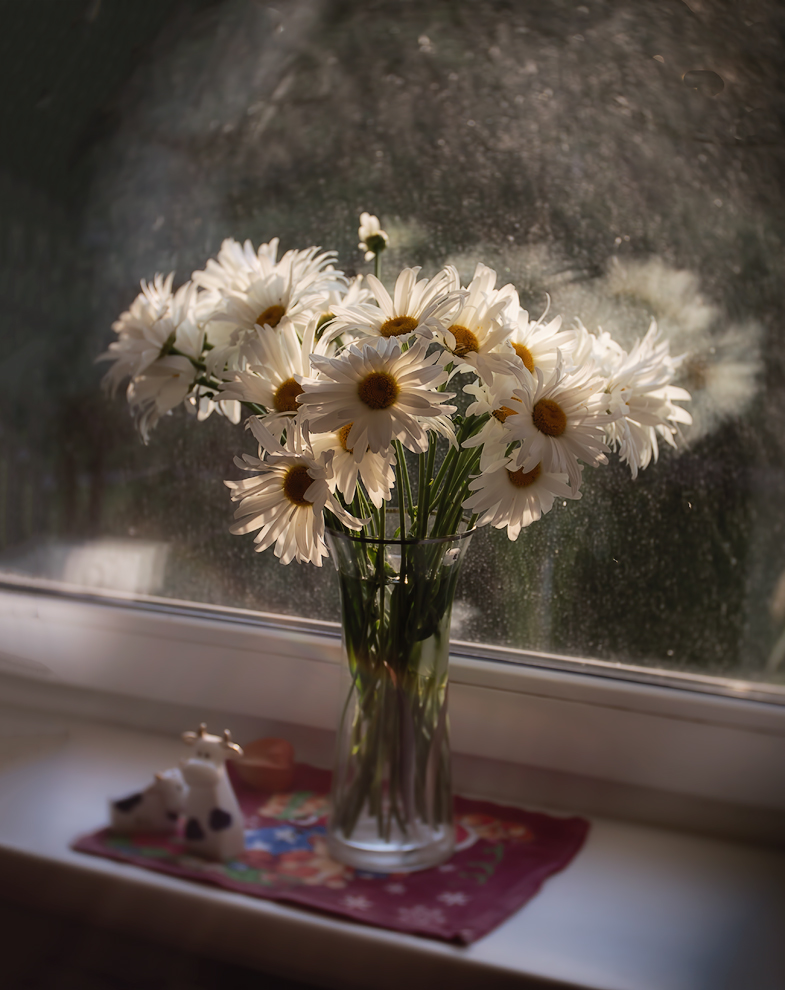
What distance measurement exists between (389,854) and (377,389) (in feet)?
1.20

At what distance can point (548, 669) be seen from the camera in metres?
0.80

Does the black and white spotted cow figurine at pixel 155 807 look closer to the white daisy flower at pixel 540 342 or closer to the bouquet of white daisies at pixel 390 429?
the bouquet of white daisies at pixel 390 429

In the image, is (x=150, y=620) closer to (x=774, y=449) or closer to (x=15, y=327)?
(x=15, y=327)

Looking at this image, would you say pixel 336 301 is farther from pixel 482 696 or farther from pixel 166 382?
pixel 482 696

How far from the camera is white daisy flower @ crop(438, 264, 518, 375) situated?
580 millimetres

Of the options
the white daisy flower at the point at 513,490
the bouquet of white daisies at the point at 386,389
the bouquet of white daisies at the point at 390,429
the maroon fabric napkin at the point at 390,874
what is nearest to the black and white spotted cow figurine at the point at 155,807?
the maroon fabric napkin at the point at 390,874

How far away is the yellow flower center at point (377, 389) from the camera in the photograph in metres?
0.55

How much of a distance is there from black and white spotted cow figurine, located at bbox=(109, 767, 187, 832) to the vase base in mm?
146

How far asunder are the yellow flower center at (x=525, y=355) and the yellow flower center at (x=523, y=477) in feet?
0.24

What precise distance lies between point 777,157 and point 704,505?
0.96 feet

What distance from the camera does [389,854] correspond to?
682 mm

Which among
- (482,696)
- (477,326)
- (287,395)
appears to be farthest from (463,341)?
(482,696)

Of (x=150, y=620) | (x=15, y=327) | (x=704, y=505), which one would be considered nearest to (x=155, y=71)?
(x=15, y=327)

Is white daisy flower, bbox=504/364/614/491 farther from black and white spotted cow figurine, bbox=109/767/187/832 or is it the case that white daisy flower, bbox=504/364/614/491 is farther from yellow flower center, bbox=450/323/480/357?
black and white spotted cow figurine, bbox=109/767/187/832
